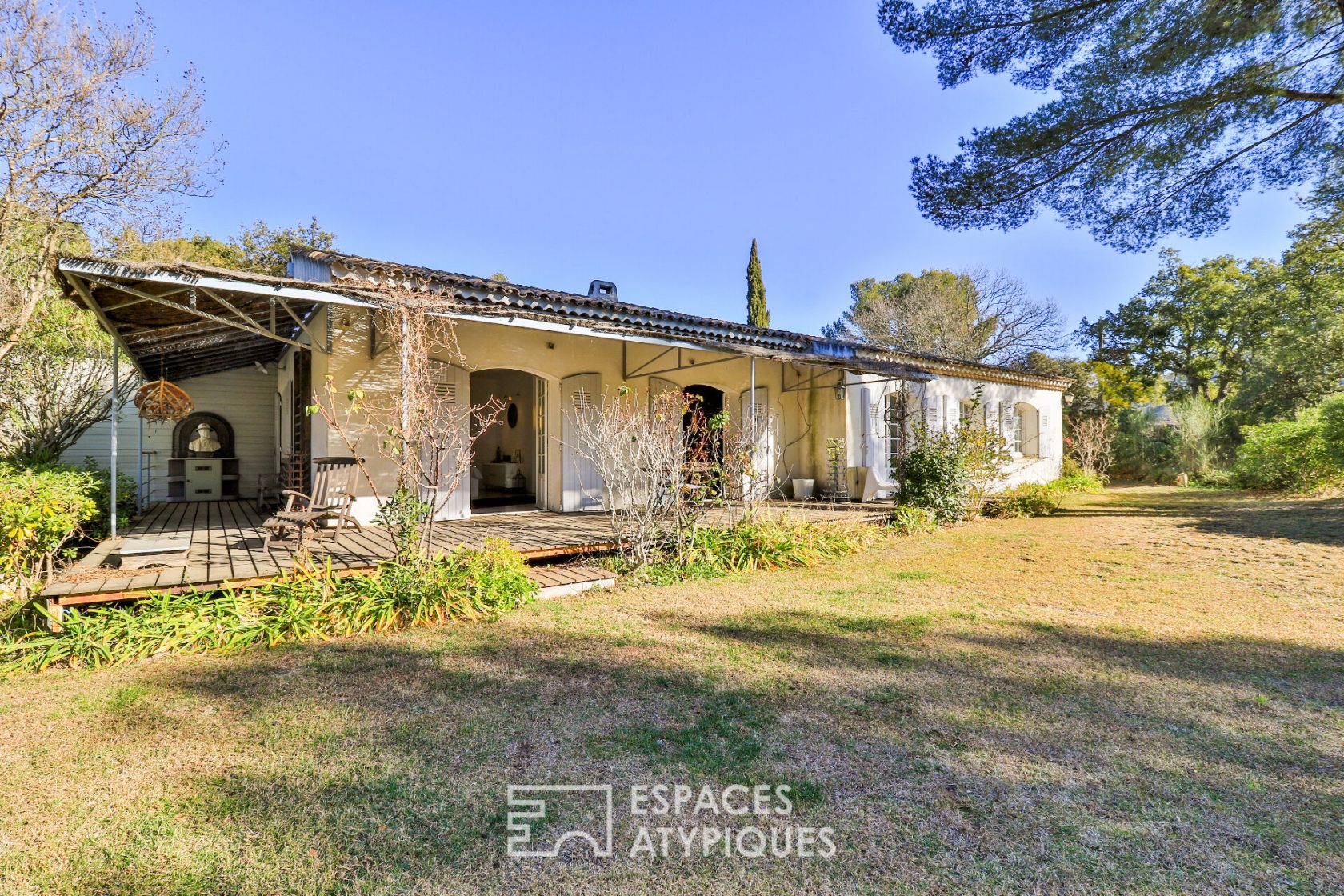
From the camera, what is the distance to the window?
11922mm

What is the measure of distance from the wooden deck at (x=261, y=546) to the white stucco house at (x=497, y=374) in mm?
1016

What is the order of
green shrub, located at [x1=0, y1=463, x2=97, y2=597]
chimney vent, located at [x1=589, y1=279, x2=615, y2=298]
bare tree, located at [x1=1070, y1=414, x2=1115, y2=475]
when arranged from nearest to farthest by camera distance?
green shrub, located at [x1=0, y1=463, x2=97, y2=597]
chimney vent, located at [x1=589, y1=279, x2=615, y2=298]
bare tree, located at [x1=1070, y1=414, x2=1115, y2=475]

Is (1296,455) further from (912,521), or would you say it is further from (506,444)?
(506,444)

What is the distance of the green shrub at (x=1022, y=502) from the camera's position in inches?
455

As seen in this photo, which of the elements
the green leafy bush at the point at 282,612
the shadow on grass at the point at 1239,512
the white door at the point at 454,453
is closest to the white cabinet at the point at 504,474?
the white door at the point at 454,453

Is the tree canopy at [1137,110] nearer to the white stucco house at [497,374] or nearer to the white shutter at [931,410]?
the white stucco house at [497,374]

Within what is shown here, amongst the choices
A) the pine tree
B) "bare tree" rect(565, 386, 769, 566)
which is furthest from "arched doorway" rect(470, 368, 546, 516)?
the pine tree

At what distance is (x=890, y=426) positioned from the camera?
39.6ft

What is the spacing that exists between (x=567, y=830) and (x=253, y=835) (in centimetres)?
115

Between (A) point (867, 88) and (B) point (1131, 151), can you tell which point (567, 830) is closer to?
(B) point (1131, 151)

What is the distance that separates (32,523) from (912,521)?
9.97 meters

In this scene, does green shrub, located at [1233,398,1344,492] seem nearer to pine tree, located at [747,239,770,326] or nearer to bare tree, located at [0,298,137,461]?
pine tree, located at [747,239,770,326]

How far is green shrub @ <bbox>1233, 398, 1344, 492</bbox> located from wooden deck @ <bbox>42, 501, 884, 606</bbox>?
35.4ft

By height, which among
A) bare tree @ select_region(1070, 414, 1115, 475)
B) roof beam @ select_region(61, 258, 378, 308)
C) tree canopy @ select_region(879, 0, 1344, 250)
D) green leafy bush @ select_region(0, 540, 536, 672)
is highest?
tree canopy @ select_region(879, 0, 1344, 250)
